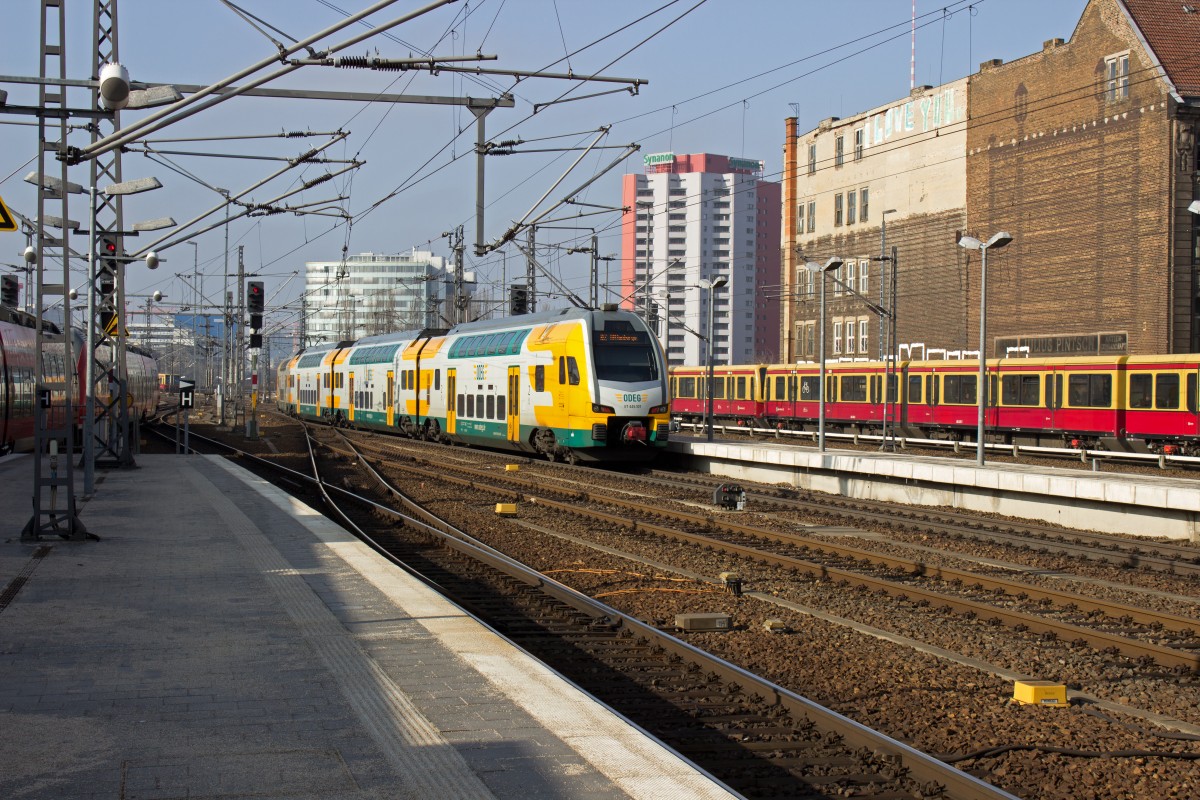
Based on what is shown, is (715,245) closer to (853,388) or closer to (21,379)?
(853,388)

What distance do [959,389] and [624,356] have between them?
594 inches

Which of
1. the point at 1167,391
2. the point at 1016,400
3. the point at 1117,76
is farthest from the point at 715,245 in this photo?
the point at 1167,391

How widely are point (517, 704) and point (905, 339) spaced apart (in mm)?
51478

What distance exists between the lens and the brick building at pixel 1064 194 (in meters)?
42.1

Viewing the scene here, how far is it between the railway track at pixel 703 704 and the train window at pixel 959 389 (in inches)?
1060

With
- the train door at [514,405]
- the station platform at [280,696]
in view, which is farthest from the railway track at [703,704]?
the train door at [514,405]

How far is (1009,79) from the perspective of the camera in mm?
49969

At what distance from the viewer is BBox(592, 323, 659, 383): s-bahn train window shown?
26.3 metres

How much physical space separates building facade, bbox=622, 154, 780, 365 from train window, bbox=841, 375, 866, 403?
115 meters

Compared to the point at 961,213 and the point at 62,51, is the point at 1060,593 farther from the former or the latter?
the point at 961,213

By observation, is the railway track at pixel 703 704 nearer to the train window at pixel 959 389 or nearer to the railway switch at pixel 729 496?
the railway switch at pixel 729 496

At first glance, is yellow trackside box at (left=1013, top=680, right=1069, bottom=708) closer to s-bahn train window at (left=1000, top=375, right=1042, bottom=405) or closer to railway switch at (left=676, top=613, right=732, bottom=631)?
railway switch at (left=676, top=613, right=732, bottom=631)

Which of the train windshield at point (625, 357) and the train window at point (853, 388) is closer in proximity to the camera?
the train windshield at point (625, 357)

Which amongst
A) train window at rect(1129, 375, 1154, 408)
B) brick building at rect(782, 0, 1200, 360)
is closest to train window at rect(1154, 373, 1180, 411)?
train window at rect(1129, 375, 1154, 408)
